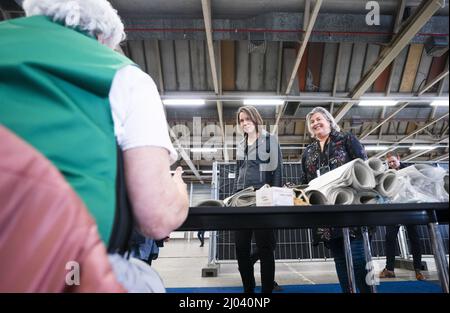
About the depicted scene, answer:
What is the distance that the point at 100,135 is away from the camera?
377mm

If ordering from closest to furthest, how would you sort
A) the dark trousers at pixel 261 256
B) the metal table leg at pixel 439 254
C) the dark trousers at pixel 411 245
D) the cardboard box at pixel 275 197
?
the metal table leg at pixel 439 254 → the cardboard box at pixel 275 197 → the dark trousers at pixel 261 256 → the dark trousers at pixel 411 245

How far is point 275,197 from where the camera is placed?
85 centimetres

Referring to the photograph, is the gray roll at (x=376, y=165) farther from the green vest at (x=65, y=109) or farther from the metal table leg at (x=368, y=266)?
the green vest at (x=65, y=109)

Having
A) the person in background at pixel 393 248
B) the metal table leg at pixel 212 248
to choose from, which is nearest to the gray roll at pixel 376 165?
the person in background at pixel 393 248

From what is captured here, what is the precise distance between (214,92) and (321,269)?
3373mm

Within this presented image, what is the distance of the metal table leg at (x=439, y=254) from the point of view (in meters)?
0.67

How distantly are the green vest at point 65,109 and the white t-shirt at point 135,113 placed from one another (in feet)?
0.06

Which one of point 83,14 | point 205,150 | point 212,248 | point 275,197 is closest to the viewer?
point 83,14

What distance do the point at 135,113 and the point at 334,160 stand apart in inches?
48.9

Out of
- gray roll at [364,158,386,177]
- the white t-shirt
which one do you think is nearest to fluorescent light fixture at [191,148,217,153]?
gray roll at [364,158,386,177]

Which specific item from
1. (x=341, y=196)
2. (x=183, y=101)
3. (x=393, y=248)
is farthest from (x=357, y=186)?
(x=183, y=101)

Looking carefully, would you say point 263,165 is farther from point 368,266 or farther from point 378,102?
point 378,102
